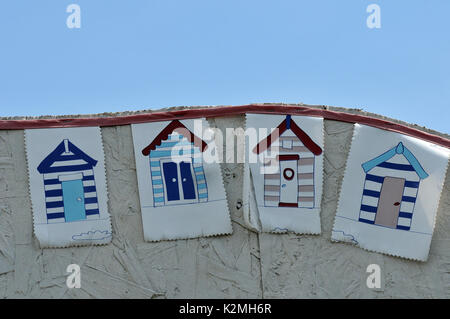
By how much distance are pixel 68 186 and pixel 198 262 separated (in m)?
1.89

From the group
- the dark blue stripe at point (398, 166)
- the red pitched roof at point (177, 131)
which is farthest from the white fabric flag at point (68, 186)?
the dark blue stripe at point (398, 166)

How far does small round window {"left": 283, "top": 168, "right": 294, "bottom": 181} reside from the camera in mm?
8508

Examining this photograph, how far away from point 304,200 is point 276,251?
2.41 ft

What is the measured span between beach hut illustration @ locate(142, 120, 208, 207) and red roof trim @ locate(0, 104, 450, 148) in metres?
0.27

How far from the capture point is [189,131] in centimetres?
860

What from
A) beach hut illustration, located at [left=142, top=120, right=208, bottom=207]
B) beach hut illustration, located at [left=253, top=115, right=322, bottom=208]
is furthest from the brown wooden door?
beach hut illustration, located at [left=142, top=120, right=208, bottom=207]

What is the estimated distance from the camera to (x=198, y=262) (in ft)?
27.4

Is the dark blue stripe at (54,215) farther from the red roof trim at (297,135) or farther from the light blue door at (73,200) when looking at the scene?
the red roof trim at (297,135)

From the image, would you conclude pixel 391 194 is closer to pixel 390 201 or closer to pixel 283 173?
pixel 390 201

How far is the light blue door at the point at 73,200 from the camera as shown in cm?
839

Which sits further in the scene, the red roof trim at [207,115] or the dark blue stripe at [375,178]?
the red roof trim at [207,115]

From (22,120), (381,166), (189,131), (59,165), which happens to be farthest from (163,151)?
(381,166)

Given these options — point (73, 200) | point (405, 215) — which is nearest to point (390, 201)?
point (405, 215)
